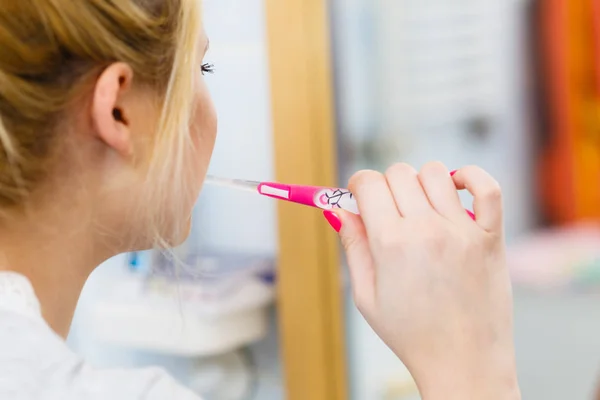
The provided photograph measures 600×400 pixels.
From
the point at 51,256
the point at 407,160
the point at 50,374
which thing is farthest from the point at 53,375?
the point at 407,160

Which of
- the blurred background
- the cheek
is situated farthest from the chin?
the blurred background

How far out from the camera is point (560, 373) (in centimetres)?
122

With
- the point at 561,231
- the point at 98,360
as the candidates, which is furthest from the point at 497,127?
the point at 98,360

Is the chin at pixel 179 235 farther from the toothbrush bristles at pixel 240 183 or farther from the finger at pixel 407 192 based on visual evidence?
the finger at pixel 407 192

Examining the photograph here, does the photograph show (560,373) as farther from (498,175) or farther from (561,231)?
(498,175)

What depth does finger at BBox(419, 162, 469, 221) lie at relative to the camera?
493 mm

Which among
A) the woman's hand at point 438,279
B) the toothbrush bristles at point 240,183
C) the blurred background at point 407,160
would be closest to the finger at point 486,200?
the woman's hand at point 438,279

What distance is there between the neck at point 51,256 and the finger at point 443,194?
0.23 m

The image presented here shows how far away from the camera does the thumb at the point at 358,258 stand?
492 millimetres

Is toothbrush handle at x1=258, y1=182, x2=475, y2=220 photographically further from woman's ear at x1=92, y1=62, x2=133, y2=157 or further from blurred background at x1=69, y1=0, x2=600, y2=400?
blurred background at x1=69, y1=0, x2=600, y2=400

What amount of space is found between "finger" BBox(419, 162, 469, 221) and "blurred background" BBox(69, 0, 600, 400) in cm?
66

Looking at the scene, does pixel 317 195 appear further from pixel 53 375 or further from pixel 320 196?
pixel 53 375

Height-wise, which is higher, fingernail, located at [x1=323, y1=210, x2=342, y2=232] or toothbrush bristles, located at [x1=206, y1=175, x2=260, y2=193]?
toothbrush bristles, located at [x1=206, y1=175, x2=260, y2=193]

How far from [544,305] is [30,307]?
94 cm
